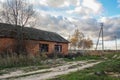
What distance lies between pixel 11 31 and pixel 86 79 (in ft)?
73.0

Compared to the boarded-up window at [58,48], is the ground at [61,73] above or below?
below

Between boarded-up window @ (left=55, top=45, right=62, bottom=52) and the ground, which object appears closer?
the ground

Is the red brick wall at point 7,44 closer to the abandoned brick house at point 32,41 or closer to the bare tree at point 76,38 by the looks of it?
the abandoned brick house at point 32,41

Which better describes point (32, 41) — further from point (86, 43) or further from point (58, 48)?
point (86, 43)

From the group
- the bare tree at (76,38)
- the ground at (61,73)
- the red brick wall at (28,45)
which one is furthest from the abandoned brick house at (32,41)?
the bare tree at (76,38)

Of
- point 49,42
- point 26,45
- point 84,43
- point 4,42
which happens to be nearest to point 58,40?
point 49,42

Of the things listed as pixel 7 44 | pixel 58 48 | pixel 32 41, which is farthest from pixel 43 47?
pixel 7 44

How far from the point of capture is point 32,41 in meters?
37.7

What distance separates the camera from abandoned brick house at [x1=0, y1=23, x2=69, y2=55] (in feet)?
111

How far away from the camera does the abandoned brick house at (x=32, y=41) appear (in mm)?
33688

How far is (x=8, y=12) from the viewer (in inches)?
1387

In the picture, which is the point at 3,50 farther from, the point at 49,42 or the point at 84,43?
the point at 84,43

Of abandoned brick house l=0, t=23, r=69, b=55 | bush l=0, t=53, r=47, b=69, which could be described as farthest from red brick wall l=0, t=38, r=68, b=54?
bush l=0, t=53, r=47, b=69

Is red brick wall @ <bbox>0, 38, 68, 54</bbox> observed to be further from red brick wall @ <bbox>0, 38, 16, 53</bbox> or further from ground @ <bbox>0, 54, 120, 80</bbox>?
ground @ <bbox>0, 54, 120, 80</bbox>
